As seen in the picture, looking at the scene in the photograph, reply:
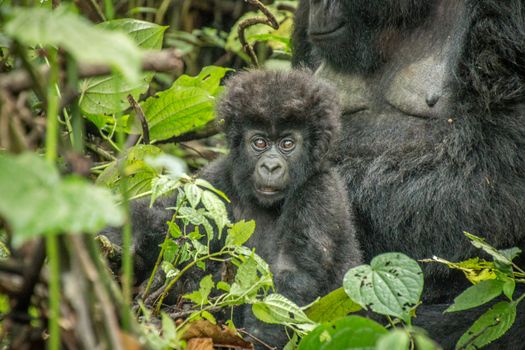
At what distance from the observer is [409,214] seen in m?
2.84

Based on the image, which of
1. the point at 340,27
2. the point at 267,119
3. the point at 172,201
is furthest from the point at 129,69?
the point at 340,27

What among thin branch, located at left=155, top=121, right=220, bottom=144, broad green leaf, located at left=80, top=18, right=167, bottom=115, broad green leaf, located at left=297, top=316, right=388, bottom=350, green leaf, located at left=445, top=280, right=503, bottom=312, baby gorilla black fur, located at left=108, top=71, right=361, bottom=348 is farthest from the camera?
thin branch, located at left=155, top=121, right=220, bottom=144

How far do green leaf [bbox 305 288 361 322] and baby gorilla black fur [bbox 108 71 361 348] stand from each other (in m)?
0.24

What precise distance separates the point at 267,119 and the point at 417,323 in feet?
2.77

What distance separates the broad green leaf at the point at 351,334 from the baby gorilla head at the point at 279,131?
915mm

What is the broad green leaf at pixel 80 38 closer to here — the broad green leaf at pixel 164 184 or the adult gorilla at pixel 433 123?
the broad green leaf at pixel 164 184

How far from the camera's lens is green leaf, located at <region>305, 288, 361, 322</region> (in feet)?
6.68

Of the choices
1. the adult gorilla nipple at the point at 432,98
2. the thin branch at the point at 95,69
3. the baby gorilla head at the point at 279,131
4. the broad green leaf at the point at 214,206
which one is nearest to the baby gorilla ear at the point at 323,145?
the baby gorilla head at the point at 279,131

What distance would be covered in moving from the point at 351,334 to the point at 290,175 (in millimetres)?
1033

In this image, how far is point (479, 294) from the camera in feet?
6.54

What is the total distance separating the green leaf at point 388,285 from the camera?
1728 mm

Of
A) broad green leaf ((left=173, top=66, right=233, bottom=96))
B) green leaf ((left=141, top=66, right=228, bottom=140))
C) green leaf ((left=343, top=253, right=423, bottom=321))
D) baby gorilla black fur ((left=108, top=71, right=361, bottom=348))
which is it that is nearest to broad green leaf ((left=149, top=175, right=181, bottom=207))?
green leaf ((left=343, top=253, right=423, bottom=321))

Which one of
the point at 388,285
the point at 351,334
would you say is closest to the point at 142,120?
the point at 388,285

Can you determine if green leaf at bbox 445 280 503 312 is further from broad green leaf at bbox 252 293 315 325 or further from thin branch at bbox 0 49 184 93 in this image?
thin branch at bbox 0 49 184 93
